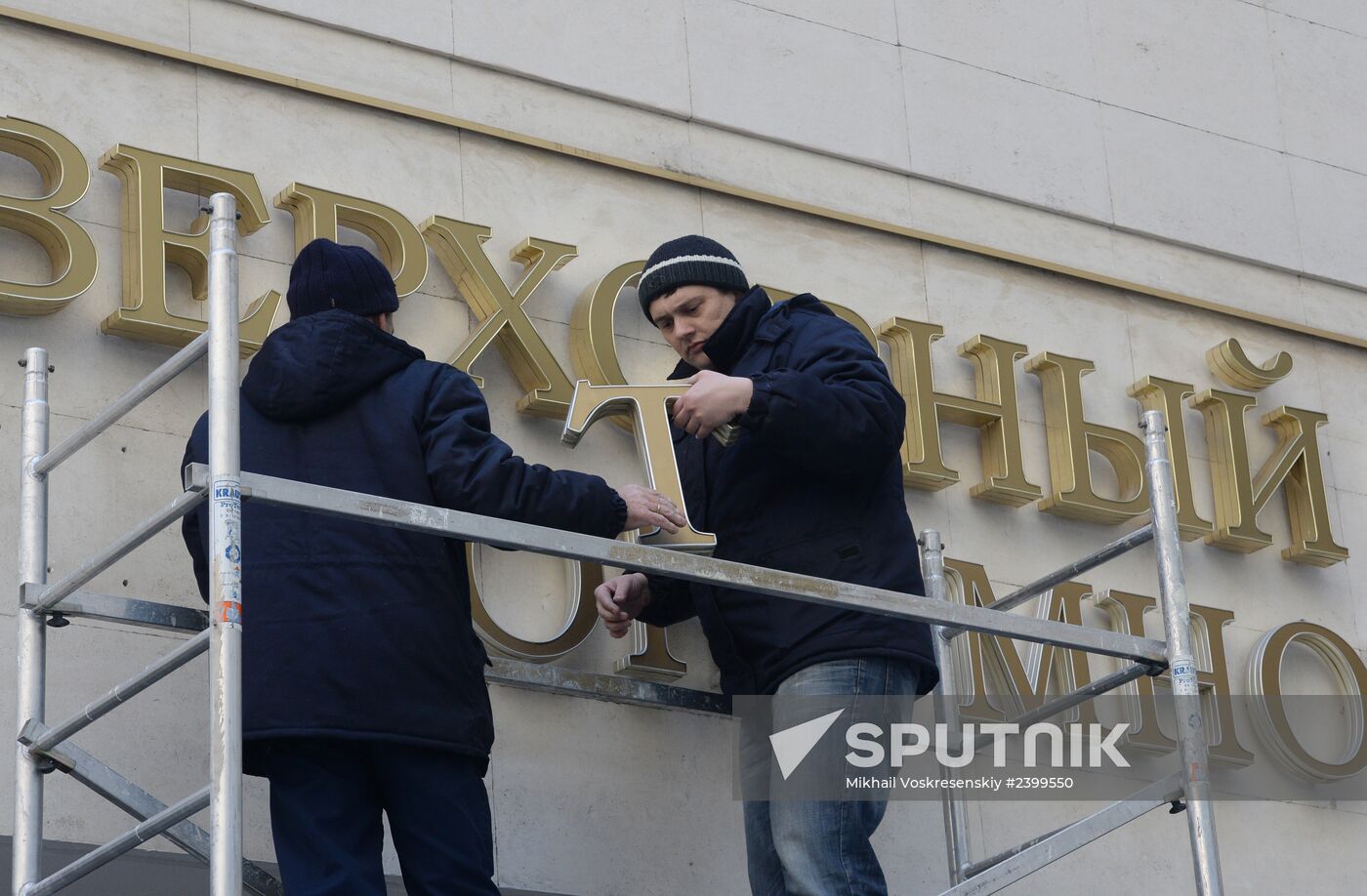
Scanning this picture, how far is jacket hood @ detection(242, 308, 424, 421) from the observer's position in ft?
16.1

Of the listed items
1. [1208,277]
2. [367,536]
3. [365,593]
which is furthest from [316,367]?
[1208,277]

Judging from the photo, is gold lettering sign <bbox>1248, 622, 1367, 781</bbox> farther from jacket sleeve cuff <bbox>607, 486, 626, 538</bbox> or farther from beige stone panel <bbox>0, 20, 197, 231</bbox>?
beige stone panel <bbox>0, 20, 197, 231</bbox>

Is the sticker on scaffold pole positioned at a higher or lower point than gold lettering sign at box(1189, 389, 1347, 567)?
lower

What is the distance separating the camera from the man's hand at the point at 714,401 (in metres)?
5.07

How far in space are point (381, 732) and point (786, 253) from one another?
319cm

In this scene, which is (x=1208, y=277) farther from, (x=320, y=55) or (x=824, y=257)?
(x=320, y=55)

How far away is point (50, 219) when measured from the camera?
5906 mm

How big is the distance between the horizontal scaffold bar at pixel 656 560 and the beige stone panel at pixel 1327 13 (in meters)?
4.31

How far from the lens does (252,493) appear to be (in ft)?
14.5

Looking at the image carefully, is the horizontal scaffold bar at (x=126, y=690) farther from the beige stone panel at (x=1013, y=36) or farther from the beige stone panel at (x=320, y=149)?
the beige stone panel at (x=1013, y=36)

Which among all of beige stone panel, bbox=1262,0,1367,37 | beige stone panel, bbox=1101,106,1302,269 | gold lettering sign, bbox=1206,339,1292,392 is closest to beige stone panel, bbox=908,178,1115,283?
beige stone panel, bbox=1101,106,1302,269

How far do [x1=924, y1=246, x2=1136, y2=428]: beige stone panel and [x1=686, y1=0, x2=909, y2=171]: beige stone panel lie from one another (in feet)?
1.58

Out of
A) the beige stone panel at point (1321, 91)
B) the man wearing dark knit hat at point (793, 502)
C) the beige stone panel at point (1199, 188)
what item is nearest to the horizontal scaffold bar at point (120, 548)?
the man wearing dark knit hat at point (793, 502)

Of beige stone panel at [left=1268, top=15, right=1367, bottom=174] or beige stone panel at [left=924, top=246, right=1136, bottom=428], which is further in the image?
beige stone panel at [left=1268, top=15, right=1367, bottom=174]
